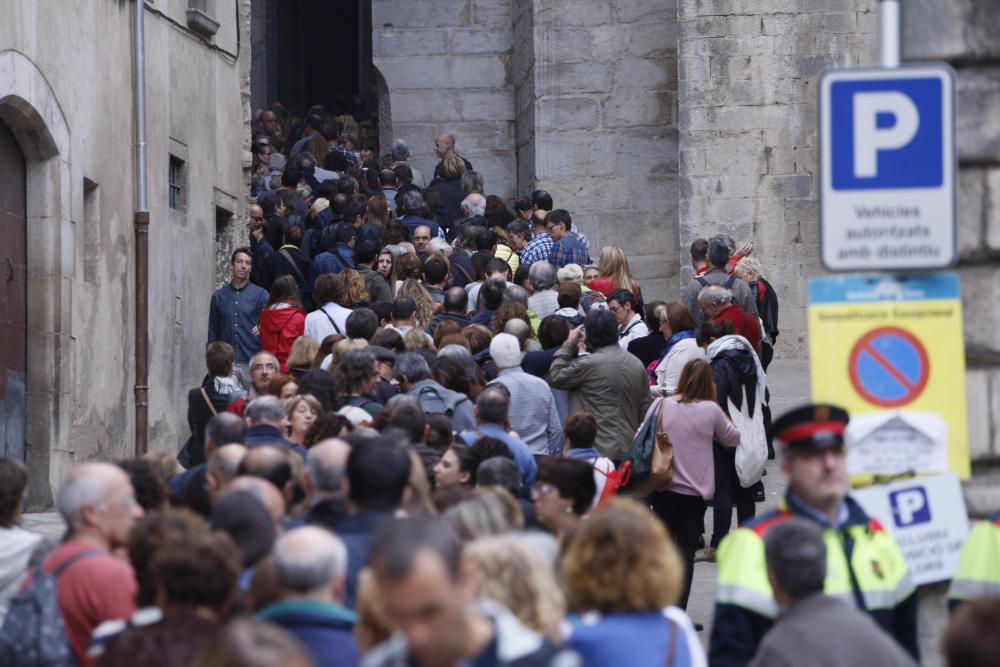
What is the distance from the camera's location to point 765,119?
21750mm

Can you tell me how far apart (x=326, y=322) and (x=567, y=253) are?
11.7ft

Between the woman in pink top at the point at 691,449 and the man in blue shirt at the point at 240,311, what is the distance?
4815 millimetres

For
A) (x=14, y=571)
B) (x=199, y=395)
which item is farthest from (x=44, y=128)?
(x=14, y=571)

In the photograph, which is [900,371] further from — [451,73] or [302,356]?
[451,73]

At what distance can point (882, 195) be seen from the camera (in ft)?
20.6

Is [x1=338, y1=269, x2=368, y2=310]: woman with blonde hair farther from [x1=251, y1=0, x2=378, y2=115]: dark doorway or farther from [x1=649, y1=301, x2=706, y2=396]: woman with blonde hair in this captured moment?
[x1=251, y1=0, x2=378, y2=115]: dark doorway

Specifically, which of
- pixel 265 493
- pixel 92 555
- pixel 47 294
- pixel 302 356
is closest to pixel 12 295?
pixel 47 294

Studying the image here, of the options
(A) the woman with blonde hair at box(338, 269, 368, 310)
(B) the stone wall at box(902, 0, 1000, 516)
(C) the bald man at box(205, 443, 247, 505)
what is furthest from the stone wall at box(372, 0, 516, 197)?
(B) the stone wall at box(902, 0, 1000, 516)

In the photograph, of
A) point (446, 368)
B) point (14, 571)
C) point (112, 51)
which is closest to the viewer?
point (14, 571)

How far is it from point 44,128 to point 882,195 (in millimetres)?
9722

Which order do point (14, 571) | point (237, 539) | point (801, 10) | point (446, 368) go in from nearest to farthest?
point (237, 539)
point (14, 571)
point (446, 368)
point (801, 10)

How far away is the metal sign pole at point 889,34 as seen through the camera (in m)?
6.55

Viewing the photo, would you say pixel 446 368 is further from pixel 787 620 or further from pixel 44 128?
pixel 787 620

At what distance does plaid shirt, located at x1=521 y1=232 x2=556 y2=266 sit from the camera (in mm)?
16812
